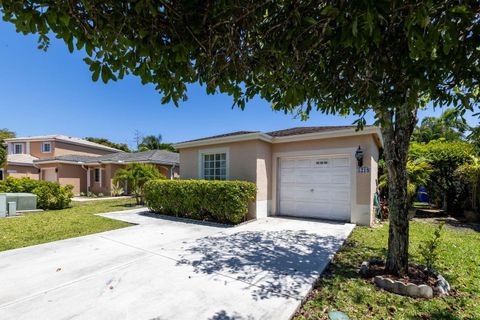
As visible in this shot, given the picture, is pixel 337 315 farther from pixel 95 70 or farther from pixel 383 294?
pixel 95 70

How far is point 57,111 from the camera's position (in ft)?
68.6

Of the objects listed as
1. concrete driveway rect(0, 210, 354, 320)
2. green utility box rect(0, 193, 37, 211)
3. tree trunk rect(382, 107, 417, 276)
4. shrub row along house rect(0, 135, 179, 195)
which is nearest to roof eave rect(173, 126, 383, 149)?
concrete driveway rect(0, 210, 354, 320)

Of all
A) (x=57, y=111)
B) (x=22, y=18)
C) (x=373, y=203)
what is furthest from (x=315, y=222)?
(x=57, y=111)

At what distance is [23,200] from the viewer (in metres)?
11.7

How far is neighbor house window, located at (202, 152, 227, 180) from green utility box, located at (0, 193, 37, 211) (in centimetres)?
899

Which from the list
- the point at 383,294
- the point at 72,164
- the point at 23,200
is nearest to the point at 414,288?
the point at 383,294

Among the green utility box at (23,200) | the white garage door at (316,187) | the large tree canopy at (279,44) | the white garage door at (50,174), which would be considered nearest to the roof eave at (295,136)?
the white garage door at (316,187)

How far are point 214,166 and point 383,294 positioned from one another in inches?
334

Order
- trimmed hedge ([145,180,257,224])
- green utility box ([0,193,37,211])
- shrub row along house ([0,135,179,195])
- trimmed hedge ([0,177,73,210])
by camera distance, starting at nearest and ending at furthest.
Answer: trimmed hedge ([145,180,257,224]), green utility box ([0,193,37,211]), trimmed hedge ([0,177,73,210]), shrub row along house ([0,135,179,195])

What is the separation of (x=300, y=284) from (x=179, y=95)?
3516 millimetres

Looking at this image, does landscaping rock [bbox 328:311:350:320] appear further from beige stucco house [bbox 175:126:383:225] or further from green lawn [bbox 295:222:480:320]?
beige stucco house [bbox 175:126:383:225]

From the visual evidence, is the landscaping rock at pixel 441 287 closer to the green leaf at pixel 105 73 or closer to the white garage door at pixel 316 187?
the white garage door at pixel 316 187

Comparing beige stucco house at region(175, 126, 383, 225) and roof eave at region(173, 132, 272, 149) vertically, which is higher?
roof eave at region(173, 132, 272, 149)

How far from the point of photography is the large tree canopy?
179cm
